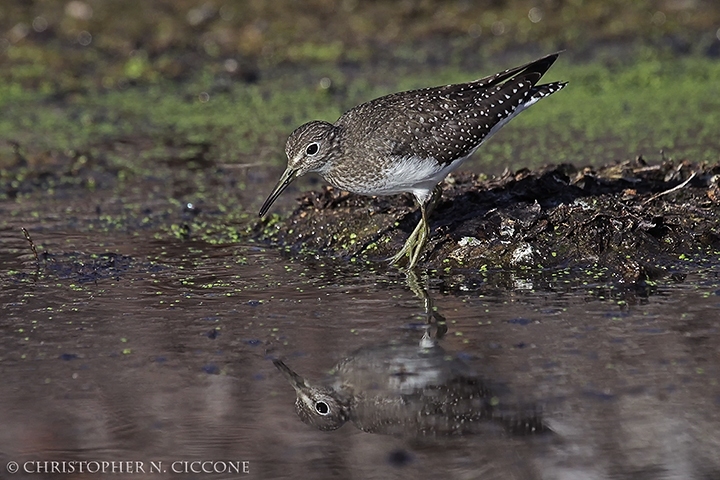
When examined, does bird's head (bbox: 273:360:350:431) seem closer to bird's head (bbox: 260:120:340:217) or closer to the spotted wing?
bird's head (bbox: 260:120:340:217)

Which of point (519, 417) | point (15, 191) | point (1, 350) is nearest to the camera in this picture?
point (519, 417)

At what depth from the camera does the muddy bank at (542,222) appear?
7.80 metres

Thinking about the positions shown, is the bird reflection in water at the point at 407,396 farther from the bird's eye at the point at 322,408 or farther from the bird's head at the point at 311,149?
the bird's head at the point at 311,149

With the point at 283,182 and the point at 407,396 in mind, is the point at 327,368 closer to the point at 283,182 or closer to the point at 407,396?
the point at 407,396

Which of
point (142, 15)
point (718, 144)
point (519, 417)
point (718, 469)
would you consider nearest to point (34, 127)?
point (142, 15)

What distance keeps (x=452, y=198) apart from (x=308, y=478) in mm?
4492

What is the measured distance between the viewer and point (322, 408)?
17.9 ft

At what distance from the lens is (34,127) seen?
13.6 meters

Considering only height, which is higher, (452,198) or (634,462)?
(452,198)

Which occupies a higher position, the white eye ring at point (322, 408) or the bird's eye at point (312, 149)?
the bird's eye at point (312, 149)

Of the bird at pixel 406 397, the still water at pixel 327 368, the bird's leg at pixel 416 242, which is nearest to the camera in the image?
the still water at pixel 327 368

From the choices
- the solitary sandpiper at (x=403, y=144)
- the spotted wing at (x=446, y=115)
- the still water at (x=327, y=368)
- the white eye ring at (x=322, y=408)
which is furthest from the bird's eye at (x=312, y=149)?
the white eye ring at (x=322, y=408)

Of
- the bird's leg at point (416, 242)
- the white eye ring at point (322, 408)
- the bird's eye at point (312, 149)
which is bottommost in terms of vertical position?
the white eye ring at point (322, 408)

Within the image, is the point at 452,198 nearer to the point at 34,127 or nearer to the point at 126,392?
the point at 126,392
